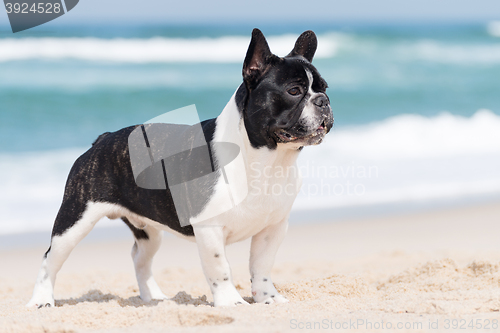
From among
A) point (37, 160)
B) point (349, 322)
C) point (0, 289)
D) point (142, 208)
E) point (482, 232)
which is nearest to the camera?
point (349, 322)

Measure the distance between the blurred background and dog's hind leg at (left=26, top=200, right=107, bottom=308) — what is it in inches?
135

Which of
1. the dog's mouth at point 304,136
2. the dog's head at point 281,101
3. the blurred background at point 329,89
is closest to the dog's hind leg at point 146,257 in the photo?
the dog's head at point 281,101

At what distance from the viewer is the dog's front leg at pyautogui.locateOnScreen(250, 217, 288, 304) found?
432 cm

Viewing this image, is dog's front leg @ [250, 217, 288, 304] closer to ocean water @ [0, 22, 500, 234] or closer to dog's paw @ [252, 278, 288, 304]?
dog's paw @ [252, 278, 288, 304]

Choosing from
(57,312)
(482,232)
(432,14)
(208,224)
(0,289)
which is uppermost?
(432,14)

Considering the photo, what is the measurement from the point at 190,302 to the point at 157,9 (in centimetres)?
2193

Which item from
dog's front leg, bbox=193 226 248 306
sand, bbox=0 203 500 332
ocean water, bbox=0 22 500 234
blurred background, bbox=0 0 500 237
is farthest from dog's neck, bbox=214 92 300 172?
ocean water, bbox=0 22 500 234

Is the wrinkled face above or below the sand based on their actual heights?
above

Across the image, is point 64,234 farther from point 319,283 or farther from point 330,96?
point 330,96

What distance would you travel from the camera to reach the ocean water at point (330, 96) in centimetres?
938

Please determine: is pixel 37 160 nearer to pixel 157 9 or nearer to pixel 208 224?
pixel 208 224

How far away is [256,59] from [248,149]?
2.03 ft

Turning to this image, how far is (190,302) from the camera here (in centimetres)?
443

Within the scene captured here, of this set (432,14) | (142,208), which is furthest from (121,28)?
(142,208)
